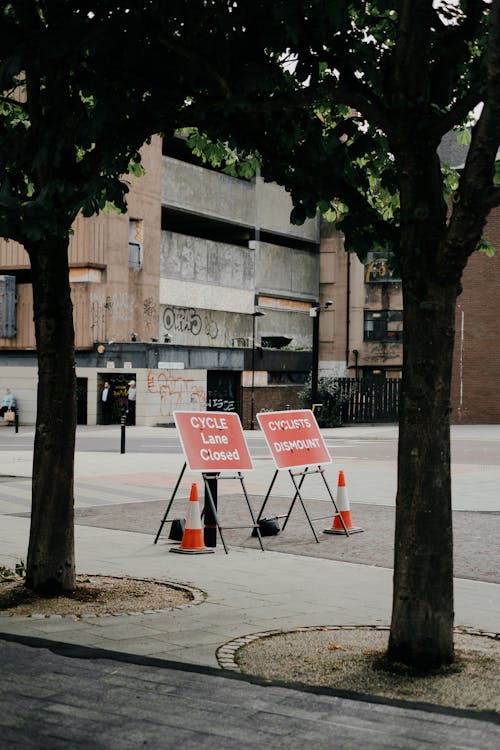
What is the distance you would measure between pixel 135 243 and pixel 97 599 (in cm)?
4217

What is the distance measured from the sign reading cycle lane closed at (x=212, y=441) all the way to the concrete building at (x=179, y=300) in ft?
103

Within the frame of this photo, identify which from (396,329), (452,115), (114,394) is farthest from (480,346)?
(452,115)

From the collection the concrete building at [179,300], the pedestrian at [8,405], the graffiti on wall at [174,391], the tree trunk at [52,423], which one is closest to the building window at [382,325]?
the concrete building at [179,300]

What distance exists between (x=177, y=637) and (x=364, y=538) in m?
5.68

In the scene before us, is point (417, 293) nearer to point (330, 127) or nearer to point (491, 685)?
point (491, 685)

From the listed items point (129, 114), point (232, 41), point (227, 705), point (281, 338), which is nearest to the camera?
point (227, 705)

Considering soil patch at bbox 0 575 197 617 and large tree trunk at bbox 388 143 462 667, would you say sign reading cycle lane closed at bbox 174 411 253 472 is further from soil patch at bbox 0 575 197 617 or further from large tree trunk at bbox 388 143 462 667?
large tree trunk at bbox 388 143 462 667

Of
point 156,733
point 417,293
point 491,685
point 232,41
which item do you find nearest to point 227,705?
point 156,733

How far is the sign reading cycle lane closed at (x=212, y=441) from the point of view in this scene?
1137 centimetres

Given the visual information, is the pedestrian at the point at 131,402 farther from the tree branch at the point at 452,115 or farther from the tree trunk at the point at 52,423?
the tree branch at the point at 452,115

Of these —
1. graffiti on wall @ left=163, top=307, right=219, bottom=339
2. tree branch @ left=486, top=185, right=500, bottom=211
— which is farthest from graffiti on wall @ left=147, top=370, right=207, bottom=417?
tree branch @ left=486, top=185, right=500, bottom=211

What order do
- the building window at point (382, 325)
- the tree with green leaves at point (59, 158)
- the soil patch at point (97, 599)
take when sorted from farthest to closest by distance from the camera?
the building window at point (382, 325) → the soil patch at point (97, 599) → the tree with green leaves at point (59, 158)

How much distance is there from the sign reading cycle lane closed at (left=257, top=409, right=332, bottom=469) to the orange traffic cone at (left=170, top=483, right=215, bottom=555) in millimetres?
1384

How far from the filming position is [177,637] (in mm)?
7066
